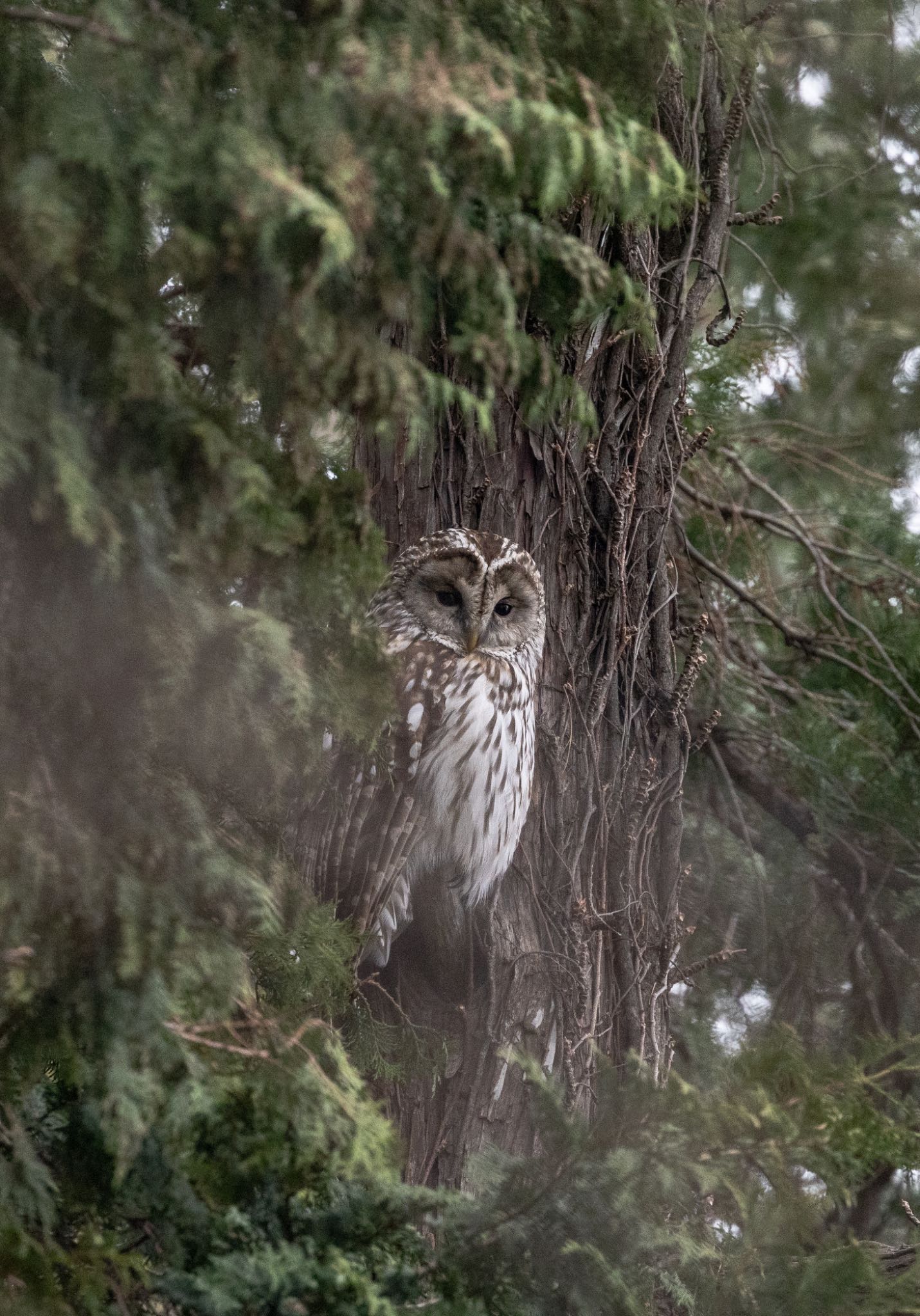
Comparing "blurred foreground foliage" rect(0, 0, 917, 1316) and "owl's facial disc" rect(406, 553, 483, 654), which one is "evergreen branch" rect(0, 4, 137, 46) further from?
"owl's facial disc" rect(406, 553, 483, 654)

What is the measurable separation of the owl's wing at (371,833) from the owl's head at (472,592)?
20cm

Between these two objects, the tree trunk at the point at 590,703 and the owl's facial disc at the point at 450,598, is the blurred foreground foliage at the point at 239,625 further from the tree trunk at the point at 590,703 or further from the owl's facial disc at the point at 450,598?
the owl's facial disc at the point at 450,598

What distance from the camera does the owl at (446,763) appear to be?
3.04 metres

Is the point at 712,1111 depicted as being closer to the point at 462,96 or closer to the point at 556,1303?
the point at 556,1303

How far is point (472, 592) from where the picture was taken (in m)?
3.13

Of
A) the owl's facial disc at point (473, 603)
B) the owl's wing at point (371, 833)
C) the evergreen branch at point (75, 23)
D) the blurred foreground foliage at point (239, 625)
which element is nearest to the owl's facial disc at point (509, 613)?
the owl's facial disc at point (473, 603)

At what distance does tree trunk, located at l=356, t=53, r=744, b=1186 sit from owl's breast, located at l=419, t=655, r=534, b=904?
58 millimetres

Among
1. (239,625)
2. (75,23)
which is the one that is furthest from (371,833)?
(75,23)

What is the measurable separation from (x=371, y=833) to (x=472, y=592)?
2.04 ft

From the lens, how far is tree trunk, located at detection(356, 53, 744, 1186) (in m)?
2.92

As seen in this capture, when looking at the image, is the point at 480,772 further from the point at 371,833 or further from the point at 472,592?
the point at 472,592

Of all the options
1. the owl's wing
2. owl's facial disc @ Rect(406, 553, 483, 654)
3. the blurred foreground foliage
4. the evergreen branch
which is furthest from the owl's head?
the evergreen branch

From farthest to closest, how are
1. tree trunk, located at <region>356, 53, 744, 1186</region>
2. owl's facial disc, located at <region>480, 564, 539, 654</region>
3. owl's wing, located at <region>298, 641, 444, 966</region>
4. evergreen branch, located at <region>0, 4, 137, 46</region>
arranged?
owl's facial disc, located at <region>480, 564, 539, 654</region>, owl's wing, located at <region>298, 641, 444, 966</region>, tree trunk, located at <region>356, 53, 744, 1186</region>, evergreen branch, located at <region>0, 4, 137, 46</region>

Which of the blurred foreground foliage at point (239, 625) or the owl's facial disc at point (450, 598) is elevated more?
the owl's facial disc at point (450, 598)
